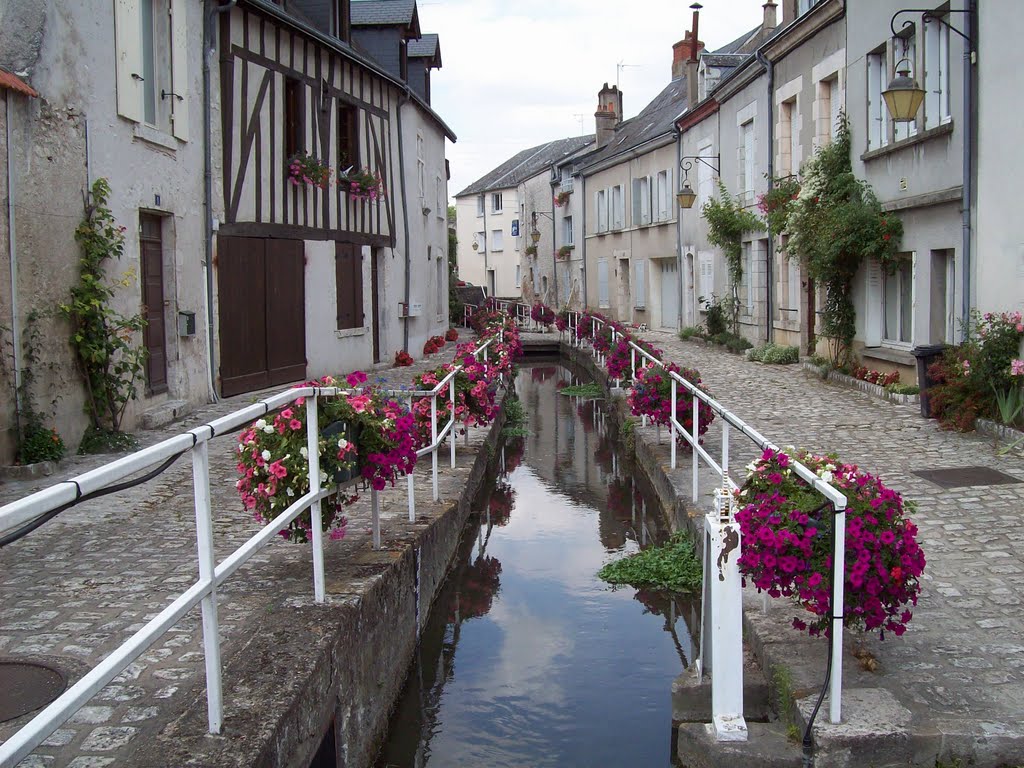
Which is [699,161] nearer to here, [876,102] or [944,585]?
[876,102]

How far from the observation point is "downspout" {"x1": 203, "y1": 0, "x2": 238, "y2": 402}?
36.8 feet

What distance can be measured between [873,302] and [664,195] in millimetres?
12878

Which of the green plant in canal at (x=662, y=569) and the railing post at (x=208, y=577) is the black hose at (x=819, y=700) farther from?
the green plant in canal at (x=662, y=569)

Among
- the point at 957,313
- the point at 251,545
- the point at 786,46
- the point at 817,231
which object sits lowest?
the point at 251,545

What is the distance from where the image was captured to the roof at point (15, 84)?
7.06 m

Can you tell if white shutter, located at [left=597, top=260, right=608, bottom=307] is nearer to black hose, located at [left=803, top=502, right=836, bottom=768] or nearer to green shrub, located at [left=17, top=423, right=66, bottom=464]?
green shrub, located at [left=17, top=423, right=66, bottom=464]

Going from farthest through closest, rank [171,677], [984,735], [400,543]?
[400,543], [171,677], [984,735]

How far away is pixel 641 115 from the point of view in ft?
106

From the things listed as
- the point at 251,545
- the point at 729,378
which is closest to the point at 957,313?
the point at 729,378

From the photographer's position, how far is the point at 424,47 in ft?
67.3

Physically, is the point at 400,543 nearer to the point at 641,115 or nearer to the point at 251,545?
the point at 251,545

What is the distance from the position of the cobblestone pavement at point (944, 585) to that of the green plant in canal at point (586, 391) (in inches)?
234

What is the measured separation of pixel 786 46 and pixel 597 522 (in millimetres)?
10370

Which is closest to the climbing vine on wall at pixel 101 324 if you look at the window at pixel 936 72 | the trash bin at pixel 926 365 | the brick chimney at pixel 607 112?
the trash bin at pixel 926 365
